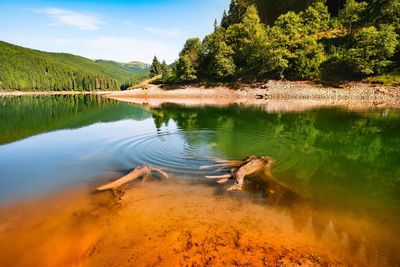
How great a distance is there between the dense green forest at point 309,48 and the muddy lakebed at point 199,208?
4013cm

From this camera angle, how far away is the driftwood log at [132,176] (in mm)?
13484

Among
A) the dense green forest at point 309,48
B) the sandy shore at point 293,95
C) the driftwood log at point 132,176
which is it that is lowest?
the driftwood log at point 132,176

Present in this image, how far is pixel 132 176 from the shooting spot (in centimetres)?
1461

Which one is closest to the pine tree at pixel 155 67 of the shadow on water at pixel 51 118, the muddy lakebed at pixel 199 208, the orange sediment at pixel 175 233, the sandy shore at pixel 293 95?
the sandy shore at pixel 293 95

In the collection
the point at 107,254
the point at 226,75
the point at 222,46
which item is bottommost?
the point at 107,254

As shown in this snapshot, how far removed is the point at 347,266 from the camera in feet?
25.0

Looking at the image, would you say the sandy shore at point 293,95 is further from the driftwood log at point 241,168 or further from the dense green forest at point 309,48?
the driftwood log at point 241,168

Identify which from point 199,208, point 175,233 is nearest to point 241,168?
point 199,208

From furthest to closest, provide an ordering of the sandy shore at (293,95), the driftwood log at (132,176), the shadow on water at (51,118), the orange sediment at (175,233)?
the sandy shore at (293,95), the shadow on water at (51,118), the driftwood log at (132,176), the orange sediment at (175,233)

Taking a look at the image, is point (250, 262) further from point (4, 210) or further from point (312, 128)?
point (312, 128)

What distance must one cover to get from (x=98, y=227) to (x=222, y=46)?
73147 mm

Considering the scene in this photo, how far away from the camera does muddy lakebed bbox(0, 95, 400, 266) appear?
27.2ft

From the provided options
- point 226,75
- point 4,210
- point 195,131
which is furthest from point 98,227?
point 226,75

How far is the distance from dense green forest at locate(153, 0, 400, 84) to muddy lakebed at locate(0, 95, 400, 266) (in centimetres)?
4013
